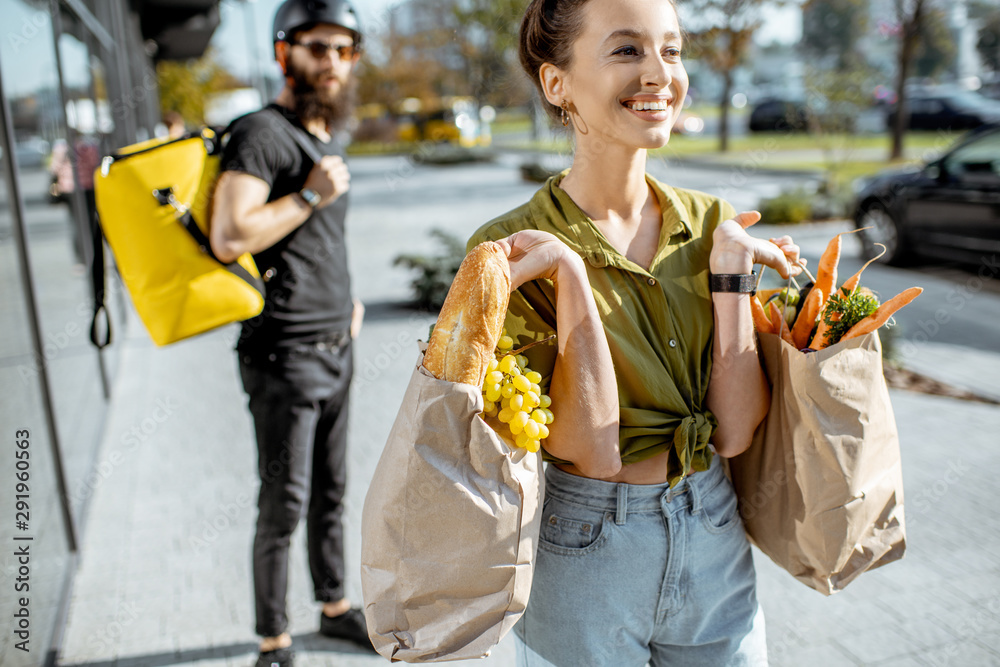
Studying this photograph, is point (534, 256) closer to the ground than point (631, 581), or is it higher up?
higher up

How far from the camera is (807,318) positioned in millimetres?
1742

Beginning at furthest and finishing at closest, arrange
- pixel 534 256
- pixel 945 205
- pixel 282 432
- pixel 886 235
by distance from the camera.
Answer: pixel 886 235 < pixel 945 205 < pixel 282 432 < pixel 534 256

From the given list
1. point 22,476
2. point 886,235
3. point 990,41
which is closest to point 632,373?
point 22,476

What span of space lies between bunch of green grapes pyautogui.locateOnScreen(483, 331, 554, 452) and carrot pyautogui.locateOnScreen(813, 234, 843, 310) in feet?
2.33

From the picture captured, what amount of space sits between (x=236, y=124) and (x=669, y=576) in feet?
6.48

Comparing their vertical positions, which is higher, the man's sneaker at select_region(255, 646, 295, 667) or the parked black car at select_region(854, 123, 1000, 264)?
the parked black car at select_region(854, 123, 1000, 264)

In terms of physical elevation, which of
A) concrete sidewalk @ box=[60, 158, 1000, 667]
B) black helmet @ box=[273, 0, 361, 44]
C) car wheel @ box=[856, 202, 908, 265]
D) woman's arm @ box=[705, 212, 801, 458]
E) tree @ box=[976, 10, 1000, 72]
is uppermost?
tree @ box=[976, 10, 1000, 72]

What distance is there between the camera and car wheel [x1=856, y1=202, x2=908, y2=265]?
9.62m

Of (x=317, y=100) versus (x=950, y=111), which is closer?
(x=317, y=100)

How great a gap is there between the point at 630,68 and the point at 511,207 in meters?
14.1

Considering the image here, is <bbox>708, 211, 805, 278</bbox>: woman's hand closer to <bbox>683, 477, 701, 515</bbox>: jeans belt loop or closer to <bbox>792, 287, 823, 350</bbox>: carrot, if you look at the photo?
<bbox>792, 287, 823, 350</bbox>: carrot

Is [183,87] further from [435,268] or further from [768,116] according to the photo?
[768,116]

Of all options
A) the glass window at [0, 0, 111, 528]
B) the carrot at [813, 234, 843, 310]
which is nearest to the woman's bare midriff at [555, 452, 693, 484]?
the carrot at [813, 234, 843, 310]

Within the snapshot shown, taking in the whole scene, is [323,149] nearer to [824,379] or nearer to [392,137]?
[824,379]
